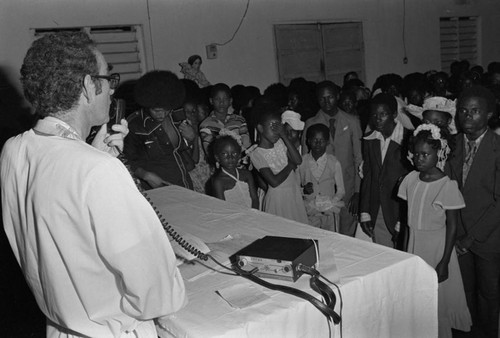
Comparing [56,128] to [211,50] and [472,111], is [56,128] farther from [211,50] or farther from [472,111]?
[211,50]

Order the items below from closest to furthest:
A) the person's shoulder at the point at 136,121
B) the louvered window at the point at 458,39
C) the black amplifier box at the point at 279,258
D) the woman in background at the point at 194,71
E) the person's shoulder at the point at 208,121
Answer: the black amplifier box at the point at 279,258, the person's shoulder at the point at 136,121, the person's shoulder at the point at 208,121, the woman in background at the point at 194,71, the louvered window at the point at 458,39

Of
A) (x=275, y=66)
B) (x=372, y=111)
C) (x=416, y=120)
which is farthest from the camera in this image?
(x=275, y=66)

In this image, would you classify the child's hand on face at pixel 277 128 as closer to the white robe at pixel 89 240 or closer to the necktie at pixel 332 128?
the necktie at pixel 332 128

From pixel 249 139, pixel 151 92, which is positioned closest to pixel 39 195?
pixel 151 92

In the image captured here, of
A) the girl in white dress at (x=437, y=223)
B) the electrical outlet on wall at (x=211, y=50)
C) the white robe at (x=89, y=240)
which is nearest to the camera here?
the white robe at (x=89, y=240)

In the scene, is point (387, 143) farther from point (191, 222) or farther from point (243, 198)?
point (191, 222)

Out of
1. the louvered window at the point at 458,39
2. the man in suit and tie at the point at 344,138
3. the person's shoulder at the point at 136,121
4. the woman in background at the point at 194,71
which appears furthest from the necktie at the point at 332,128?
the louvered window at the point at 458,39

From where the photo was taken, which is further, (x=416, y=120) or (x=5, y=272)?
(x=416, y=120)

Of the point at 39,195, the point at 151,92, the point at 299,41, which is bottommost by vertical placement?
the point at 39,195

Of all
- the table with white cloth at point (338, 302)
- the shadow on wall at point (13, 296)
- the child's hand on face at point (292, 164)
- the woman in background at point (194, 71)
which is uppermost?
the woman in background at point (194, 71)

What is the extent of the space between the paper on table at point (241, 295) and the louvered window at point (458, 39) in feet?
32.0

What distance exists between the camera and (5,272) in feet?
13.6

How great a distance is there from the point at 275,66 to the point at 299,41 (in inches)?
25.0

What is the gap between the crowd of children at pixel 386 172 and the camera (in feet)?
9.63
